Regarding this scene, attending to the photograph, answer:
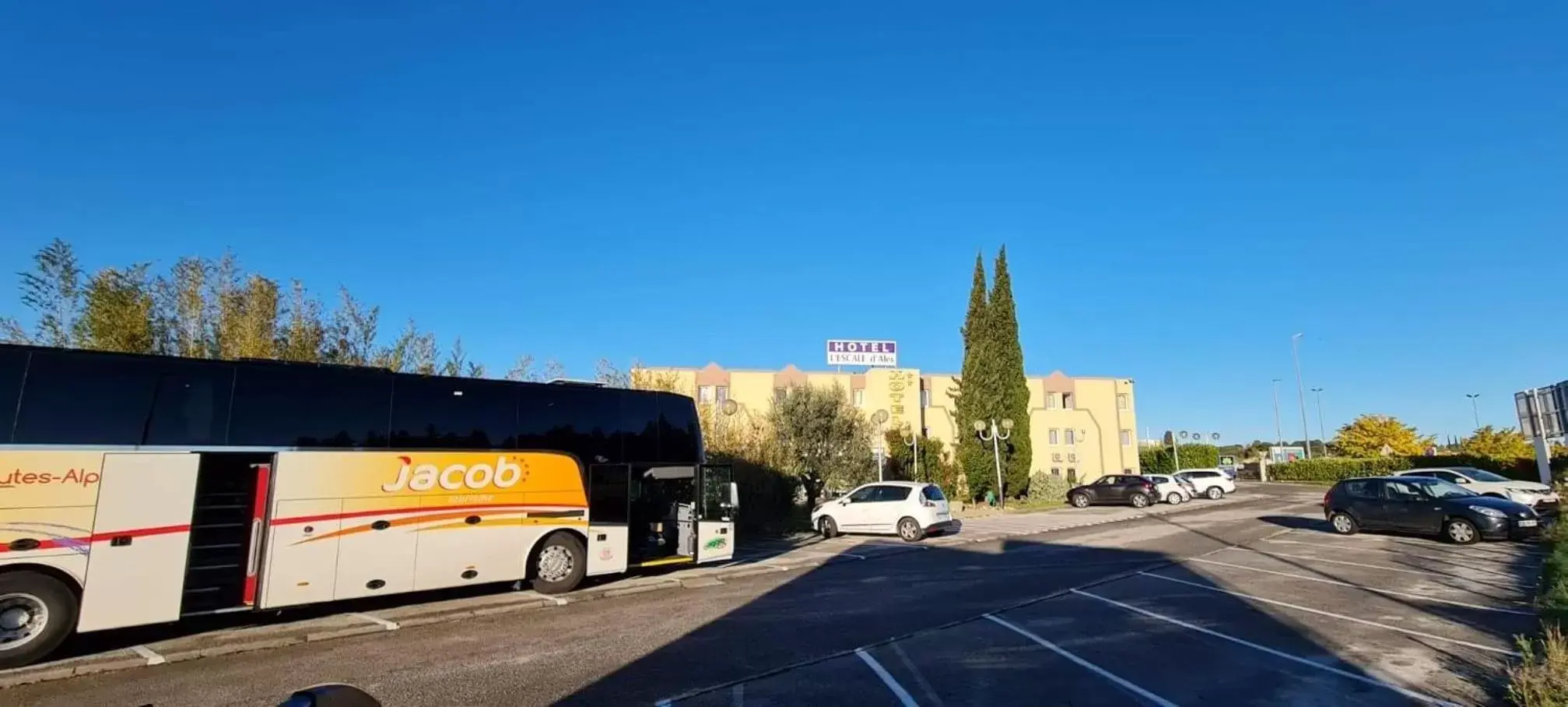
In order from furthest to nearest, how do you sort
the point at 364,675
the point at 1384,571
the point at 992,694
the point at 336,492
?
the point at 1384,571 < the point at 336,492 < the point at 364,675 < the point at 992,694

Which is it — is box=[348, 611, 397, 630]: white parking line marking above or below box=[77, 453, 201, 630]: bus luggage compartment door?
below

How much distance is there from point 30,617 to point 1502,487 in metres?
36.0

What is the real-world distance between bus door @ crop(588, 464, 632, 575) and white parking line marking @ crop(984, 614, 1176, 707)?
20.8 feet

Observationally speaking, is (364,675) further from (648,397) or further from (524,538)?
(648,397)

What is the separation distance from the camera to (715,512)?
1497cm

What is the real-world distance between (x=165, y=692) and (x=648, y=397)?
26.5 feet

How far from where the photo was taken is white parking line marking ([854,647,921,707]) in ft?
21.2

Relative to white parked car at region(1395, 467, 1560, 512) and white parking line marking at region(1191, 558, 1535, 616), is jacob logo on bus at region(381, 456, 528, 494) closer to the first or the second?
white parking line marking at region(1191, 558, 1535, 616)

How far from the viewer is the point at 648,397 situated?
14102 millimetres

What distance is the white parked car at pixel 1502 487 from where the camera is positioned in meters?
23.1

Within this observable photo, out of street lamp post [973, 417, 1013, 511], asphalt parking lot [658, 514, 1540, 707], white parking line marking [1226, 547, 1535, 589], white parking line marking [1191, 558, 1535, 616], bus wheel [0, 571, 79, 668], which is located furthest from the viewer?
street lamp post [973, 417, 1013, 511]

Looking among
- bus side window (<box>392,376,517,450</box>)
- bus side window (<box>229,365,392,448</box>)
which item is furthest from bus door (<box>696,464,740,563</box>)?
bus side window (<box>229,365,392,448</box>)

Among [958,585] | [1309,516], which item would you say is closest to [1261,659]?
[958,585]

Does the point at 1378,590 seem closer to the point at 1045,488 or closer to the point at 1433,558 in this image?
the point at 1433,558
